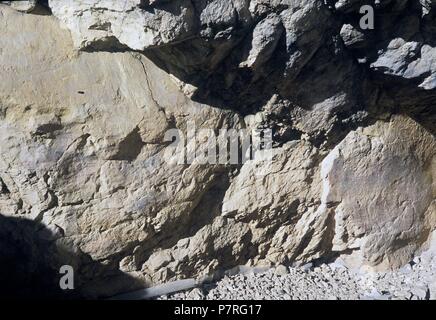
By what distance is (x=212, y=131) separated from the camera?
4.57 m

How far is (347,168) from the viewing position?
5.01m

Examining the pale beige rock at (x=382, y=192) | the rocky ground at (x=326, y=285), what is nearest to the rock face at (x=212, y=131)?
the pale beige rock at (x=382, y=192)

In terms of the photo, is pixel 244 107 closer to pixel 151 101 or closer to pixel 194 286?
pixel 151 101

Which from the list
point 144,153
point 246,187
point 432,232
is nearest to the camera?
point 144,153

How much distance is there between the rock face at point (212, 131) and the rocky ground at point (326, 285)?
0.37ft

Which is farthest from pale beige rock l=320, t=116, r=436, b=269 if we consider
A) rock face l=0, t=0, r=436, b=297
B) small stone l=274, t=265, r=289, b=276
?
small stone l=274, t=265, r=289, b=276

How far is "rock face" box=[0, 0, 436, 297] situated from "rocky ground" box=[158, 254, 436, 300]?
11 centimetres

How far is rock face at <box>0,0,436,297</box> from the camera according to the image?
4102 mm

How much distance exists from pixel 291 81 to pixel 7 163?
6.42 ft

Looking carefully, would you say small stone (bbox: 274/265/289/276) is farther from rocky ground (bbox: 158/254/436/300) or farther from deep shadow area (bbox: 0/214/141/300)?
deep shadow area (bbox: 0/214/141/300)

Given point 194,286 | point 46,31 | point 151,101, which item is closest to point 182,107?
point 151,101

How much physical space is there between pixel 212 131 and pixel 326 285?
1.53 meters

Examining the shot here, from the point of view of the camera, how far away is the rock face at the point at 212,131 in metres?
4.10

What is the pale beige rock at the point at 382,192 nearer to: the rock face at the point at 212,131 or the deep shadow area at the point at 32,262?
the rock face at the point at 212,131
